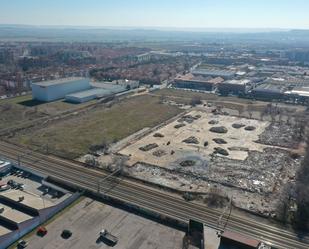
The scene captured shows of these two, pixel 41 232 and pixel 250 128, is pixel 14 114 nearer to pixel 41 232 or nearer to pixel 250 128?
pixel 41 232

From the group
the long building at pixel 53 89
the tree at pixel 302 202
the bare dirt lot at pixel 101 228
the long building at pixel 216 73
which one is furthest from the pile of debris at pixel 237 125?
the long building at pixel 216 73

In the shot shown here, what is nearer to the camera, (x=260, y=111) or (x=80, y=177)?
(x=80, y=177)

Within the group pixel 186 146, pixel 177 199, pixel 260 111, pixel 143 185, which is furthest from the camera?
pixel 260 111

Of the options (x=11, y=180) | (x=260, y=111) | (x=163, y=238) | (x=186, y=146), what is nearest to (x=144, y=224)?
(x=163, y=238)

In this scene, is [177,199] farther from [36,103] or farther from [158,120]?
[36,103]

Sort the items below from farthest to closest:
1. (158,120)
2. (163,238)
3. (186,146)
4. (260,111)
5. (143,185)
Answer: (260,111) → (158,120) → (186,146) → (143,185) → (163,238)
